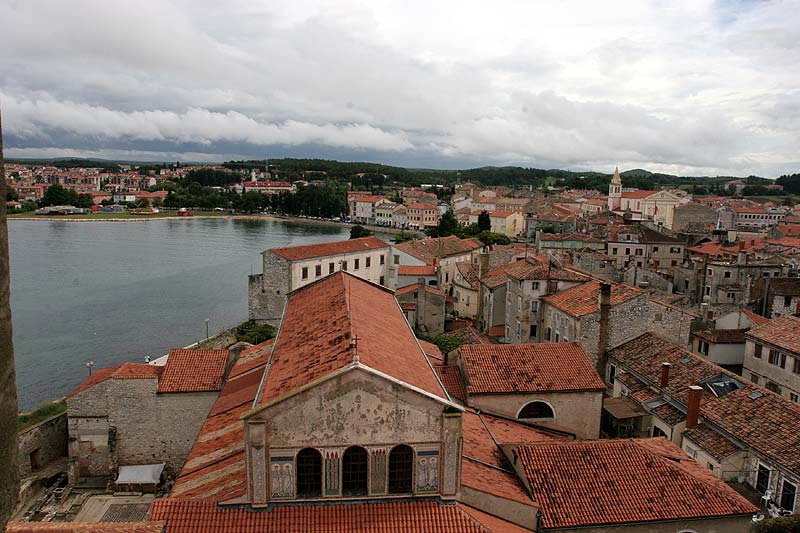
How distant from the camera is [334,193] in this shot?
495 ft

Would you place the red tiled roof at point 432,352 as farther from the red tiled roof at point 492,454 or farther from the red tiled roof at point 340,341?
the red tiled roof at point 492,454

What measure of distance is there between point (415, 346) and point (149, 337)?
35828 mm

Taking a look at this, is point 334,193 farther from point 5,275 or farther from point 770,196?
point 5,275

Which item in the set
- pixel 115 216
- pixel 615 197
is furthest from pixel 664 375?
pixel 115 216

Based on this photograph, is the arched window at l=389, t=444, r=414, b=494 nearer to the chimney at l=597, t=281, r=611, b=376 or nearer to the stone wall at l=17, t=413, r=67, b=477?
the stone wall at l=17, t=413, r=67, b=477

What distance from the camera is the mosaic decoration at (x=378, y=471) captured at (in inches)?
484

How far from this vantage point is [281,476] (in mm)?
12141

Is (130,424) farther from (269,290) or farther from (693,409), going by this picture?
(269,290)

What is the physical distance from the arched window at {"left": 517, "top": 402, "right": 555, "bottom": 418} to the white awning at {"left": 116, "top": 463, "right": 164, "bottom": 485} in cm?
1337

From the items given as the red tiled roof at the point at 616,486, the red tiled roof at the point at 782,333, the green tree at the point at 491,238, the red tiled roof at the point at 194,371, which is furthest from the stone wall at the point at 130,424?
the green tree at the point at 491,238

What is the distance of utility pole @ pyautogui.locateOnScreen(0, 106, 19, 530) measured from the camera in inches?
134

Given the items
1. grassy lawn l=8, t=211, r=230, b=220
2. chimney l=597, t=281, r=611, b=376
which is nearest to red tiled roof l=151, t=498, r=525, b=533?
chimney l=597, t=281, r=611, b=376

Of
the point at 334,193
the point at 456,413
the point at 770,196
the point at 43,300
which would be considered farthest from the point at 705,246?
the point at 770,196

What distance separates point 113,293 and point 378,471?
187 feet
